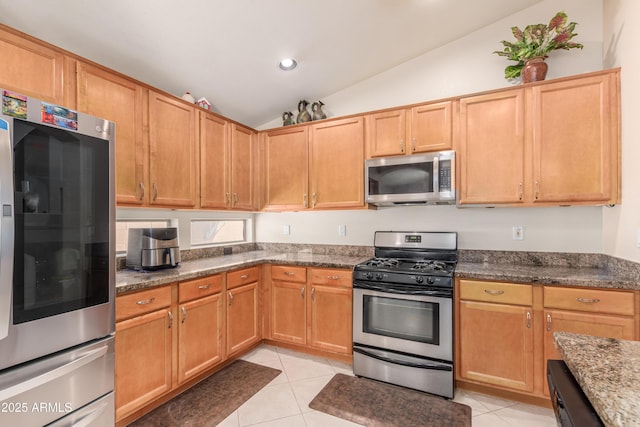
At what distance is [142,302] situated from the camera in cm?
194

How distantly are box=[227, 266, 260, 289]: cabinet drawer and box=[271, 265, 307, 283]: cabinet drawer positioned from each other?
6.6 inches

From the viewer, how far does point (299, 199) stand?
10.7 feet

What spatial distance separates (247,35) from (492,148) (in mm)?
2158

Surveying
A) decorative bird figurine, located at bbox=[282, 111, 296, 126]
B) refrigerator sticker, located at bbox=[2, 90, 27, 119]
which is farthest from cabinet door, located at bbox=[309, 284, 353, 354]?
refrigerator sticker, located at bbox=[2, 90, 27, 119]

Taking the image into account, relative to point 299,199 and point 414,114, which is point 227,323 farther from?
point 414,114

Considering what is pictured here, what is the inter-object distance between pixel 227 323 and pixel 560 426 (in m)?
2.36

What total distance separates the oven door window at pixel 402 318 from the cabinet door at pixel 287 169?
1290mm

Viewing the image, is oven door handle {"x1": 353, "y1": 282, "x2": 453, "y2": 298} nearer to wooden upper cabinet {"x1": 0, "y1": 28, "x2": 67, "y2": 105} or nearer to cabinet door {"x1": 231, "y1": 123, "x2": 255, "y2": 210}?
cabinet door {"x1": 231, "y1": 123, "x2": 255, "y2": 210}

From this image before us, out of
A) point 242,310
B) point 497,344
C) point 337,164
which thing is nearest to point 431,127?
point 337,164

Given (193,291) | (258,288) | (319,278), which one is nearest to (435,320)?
(319,278)

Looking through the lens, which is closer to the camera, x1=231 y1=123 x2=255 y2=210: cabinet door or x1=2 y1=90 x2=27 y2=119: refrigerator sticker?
x1=2 y1=90 x2=27 y2=119: refrigerator sticker

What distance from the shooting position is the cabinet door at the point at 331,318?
2.68 meters

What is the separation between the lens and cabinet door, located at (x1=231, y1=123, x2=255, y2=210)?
10.3 feet

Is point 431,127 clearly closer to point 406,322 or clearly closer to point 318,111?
point 318,111
